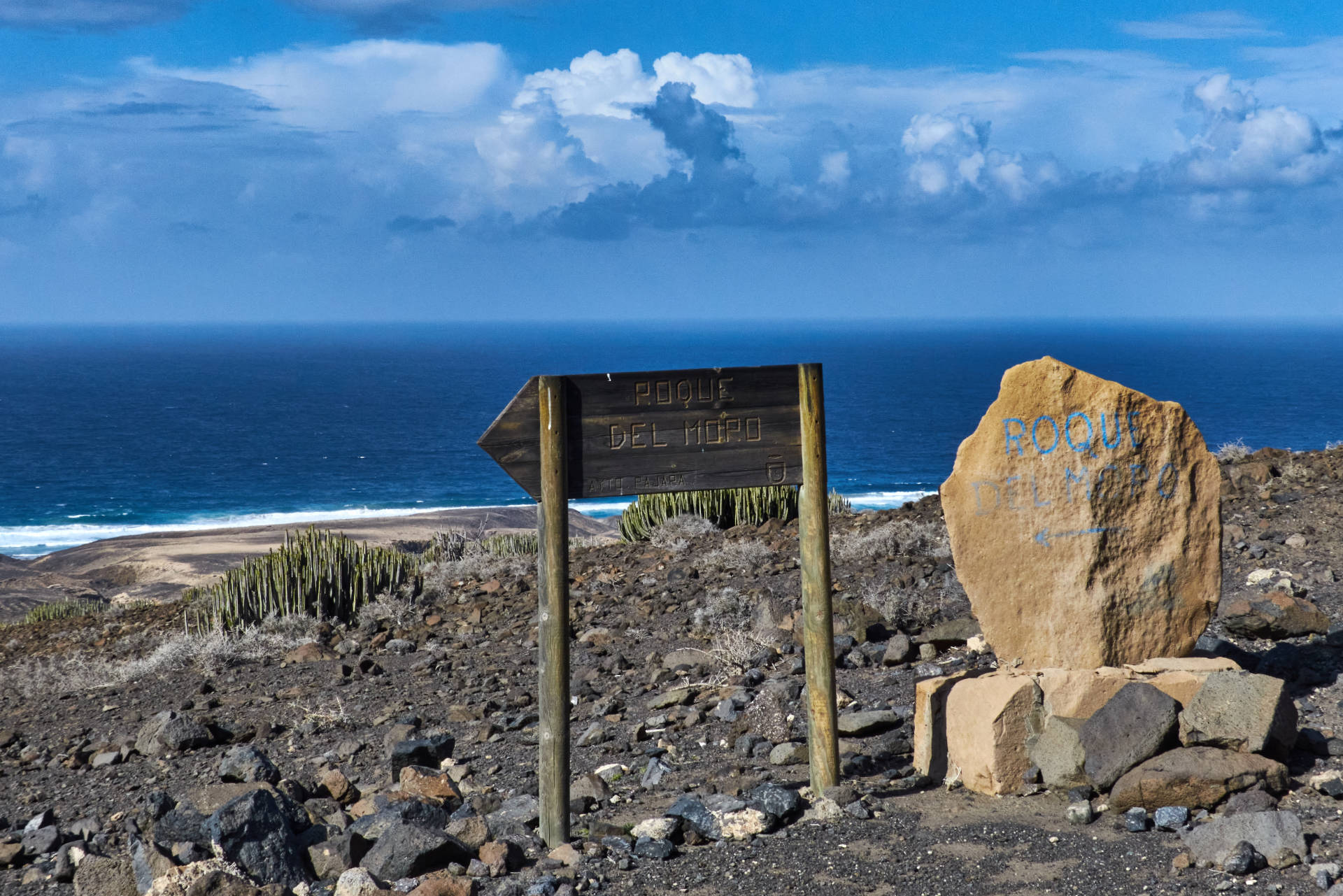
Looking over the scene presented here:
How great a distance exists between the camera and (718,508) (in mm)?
14719

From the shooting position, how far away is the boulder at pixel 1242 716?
16.6 feet

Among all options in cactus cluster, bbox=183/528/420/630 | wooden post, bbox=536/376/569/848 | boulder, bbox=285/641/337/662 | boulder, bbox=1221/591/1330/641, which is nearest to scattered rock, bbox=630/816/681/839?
wooden post, bbox=536/376/569/848

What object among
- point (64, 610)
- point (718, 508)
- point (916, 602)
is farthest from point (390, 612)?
point (64, 610)

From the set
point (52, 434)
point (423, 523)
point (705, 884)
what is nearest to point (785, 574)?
point (705, 884)

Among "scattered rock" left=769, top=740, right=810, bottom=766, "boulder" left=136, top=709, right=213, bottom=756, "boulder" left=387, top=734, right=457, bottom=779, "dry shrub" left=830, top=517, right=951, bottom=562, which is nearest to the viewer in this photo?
"scattered rock" left=769, top=740, right=810, bottom=766

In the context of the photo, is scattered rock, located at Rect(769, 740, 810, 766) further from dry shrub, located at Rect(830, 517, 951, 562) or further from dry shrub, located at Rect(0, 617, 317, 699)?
dry shrub, located at Rect(0, 617, 317, 699)

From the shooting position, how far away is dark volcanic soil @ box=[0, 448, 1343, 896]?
4.78 m

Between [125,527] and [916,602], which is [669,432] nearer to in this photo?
[916,602]

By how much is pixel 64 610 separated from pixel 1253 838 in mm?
17689

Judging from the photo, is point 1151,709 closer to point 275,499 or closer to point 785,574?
point 785,574

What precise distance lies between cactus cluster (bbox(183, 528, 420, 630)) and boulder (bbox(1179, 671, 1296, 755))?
890 cm

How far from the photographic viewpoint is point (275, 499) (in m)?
56.5

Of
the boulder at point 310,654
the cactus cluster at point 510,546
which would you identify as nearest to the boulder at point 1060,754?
the boulder at point 310,654

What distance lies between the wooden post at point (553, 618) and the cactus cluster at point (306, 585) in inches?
289
